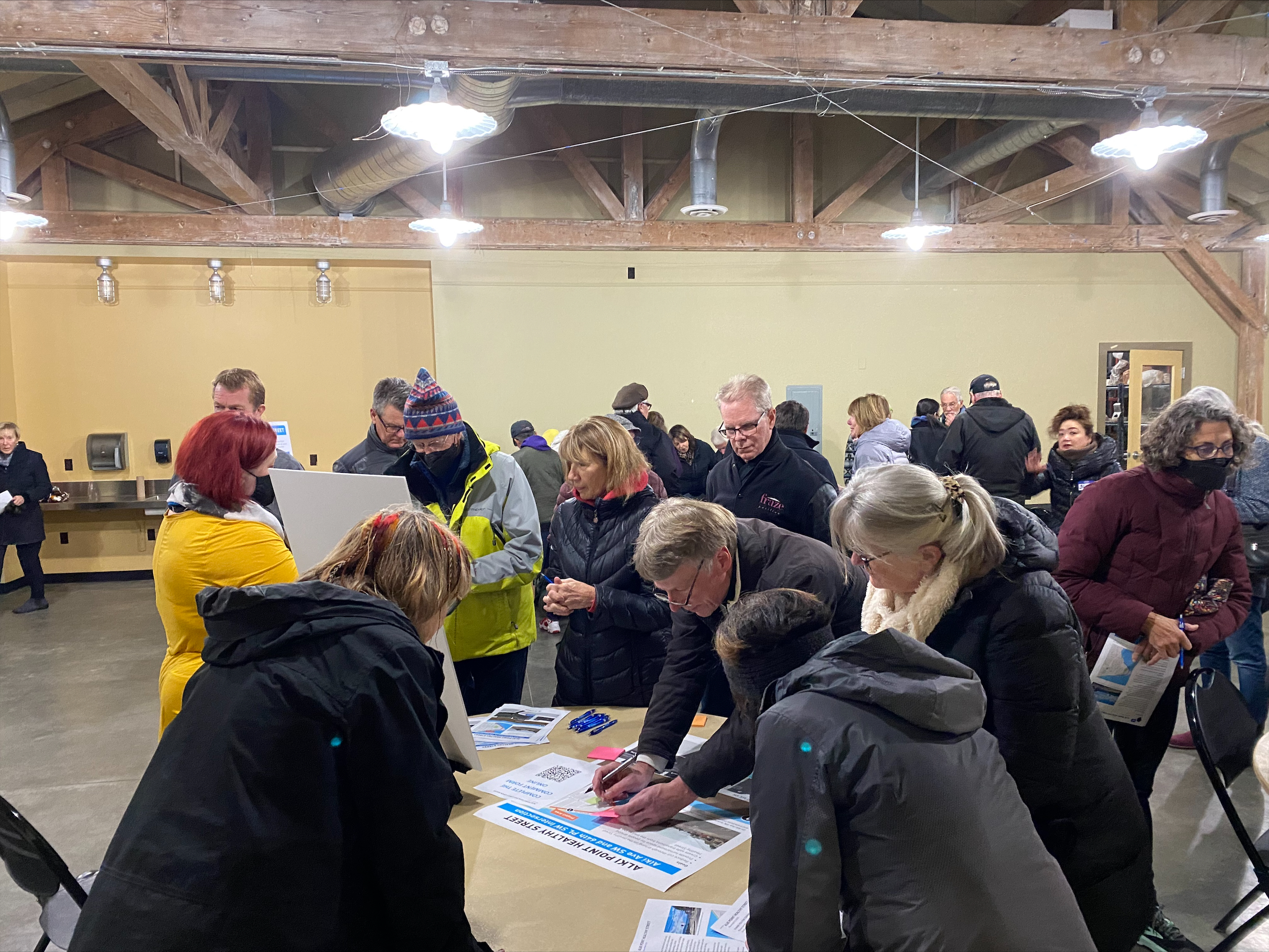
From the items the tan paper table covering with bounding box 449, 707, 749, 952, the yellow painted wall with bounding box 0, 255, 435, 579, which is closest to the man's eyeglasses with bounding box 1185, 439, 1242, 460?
the tan paper table covering with bounding box 449, 707, 749, 952

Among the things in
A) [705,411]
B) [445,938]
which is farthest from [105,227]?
[445,938]

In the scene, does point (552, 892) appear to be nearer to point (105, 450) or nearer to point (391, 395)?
point (391, 395)

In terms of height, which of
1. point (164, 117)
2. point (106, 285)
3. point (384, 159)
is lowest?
point (106, 285)

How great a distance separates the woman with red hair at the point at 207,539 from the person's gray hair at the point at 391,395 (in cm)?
133

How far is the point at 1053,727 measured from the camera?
1482 millimetres

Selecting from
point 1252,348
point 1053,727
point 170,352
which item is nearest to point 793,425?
point 1053,727

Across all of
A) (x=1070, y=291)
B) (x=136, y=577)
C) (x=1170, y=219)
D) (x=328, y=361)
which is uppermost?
(x=1170, y=219)

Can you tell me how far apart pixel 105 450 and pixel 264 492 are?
23.5 ft

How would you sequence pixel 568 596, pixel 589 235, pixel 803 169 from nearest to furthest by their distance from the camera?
pixel 568 596 < pixel 589 235 < pixel 803 169

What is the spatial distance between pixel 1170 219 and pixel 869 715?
34.4 feet

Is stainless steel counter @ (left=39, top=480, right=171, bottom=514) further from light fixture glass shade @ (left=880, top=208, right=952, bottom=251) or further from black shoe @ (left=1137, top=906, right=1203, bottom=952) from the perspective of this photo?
black shoe @ (left=1137, top=906, right=1203, bottom=952)

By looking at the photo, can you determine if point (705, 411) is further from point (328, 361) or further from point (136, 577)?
point (136, 577)

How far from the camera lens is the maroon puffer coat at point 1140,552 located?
259 cm

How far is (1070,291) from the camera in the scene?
31.6ft
